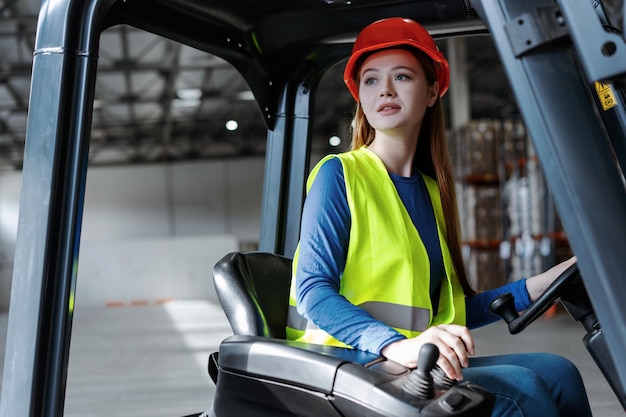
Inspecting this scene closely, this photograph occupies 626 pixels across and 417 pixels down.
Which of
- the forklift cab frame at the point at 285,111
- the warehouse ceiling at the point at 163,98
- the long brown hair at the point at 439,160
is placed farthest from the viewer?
the warehouse ceiling at the point at 163,98

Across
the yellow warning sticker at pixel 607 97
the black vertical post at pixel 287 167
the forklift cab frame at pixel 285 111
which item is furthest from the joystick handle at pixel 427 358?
the black vertical post at pixel 287 167

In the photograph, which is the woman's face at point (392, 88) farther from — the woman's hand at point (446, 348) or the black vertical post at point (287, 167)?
the black vertical post at point (287, 167)

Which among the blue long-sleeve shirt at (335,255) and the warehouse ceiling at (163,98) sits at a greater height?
the warehouse ceiling at (163,98)

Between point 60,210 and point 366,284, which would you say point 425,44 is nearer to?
point 366,284

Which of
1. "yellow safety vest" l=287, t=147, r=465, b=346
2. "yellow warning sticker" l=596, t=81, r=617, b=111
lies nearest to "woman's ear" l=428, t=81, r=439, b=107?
"yellow safety vest" l=287, t=147, r=465, b=346

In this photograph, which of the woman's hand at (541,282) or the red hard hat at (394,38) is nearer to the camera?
the red hard hat at (394,38)

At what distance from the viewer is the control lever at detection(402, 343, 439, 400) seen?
136cm

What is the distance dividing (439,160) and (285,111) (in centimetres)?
76

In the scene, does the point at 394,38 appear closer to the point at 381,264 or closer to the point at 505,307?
the point at 381,264

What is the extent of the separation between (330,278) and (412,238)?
0.86 feet

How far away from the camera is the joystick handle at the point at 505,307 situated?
6.32ft

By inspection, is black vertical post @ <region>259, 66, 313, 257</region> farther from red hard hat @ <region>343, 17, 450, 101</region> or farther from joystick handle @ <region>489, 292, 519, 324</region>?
joystick handle @ <region>489, 292, 519, 324</region>

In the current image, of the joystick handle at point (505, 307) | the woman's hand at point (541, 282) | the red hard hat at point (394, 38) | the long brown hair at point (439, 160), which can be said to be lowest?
the joystick handle at point (505, 307)

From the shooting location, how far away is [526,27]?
1268 millimetres
